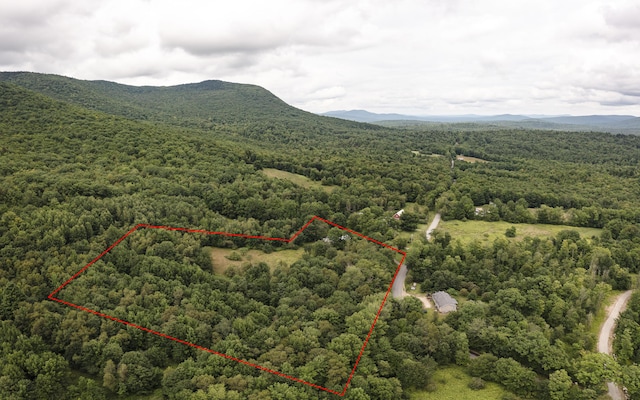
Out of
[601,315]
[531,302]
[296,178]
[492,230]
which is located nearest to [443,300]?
[531,302]

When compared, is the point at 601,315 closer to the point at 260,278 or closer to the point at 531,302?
the point at 531,302

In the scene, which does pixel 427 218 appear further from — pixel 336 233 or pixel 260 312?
pixel 260 312

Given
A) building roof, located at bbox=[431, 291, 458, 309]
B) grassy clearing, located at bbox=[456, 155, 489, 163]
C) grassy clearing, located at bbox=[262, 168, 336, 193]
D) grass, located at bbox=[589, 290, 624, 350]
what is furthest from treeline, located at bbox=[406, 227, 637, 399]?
grassy clearing, located at bbox=[456, 155, 489, 163]

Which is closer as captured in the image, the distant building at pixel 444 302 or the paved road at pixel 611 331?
the paved road at pixel 611 331

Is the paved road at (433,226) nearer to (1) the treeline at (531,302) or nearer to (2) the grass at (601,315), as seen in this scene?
(1) the treeline at (531,302)

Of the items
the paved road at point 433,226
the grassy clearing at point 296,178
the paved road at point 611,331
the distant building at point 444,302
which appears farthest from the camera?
the grassy clearing at point 296,178

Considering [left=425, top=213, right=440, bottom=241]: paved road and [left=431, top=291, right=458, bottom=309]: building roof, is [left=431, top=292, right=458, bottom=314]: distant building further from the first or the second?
[left=425, top=213, right=440, bottom=241]: paved road

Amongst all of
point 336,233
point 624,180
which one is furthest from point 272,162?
point 624,180

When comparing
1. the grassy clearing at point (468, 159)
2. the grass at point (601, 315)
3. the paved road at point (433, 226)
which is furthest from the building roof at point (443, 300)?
the grassy clearing at point (468, 159)
